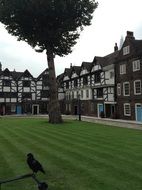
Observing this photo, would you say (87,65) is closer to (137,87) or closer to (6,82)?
(6,82)

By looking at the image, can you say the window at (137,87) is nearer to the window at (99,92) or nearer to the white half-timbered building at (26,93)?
the window at (99,92)

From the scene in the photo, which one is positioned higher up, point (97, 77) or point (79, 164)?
point (97, 77)

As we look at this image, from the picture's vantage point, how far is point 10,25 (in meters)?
31.3

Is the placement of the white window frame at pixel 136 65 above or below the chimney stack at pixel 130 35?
below

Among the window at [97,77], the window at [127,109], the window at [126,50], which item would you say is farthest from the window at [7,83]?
the window at [127,109]

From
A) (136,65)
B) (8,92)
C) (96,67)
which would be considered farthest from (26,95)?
(136,65)

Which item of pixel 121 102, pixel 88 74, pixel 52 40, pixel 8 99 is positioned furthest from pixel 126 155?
pixel 8 99

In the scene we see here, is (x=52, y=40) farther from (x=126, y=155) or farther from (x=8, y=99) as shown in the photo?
(x=8, y=99)

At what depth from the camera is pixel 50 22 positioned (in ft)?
101

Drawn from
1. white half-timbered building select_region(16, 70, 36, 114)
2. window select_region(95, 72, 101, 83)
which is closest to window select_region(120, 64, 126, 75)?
window select_region(95, 72, 101, 83)

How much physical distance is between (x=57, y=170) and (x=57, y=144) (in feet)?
19.6

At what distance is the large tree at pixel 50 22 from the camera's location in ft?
95.1

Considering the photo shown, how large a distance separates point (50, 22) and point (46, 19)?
0.60 m

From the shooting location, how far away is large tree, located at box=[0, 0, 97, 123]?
2898 cm
